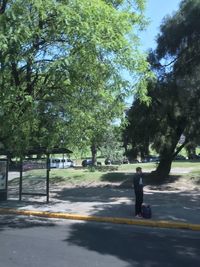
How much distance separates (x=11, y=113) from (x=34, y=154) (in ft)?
12.3

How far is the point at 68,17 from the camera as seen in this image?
45.6 feet

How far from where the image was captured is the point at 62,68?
47.5ft

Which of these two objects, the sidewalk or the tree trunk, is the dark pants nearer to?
the sidewalk

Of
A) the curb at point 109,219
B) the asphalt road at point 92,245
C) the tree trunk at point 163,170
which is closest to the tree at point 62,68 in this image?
the curb at point 109,219

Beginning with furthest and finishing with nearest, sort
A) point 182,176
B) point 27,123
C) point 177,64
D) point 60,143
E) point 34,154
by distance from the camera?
point 182,176, point 177,64, point 34,154, point 60,143, point 27,123

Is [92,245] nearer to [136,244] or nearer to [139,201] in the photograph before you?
[136,244]

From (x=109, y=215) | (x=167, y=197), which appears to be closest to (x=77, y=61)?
(x=109, y=215)

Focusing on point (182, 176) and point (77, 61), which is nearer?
point (77, 61)

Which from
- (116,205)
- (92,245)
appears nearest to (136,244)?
(92,245)

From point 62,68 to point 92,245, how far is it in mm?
5907

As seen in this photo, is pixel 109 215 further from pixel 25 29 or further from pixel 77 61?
pixel 25 29

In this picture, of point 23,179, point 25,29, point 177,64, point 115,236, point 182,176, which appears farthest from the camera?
point 182,176

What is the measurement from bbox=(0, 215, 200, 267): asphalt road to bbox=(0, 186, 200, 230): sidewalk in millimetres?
1153

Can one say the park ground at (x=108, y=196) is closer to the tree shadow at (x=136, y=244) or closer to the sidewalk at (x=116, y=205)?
the sidewalk at (x=116, y=205)
